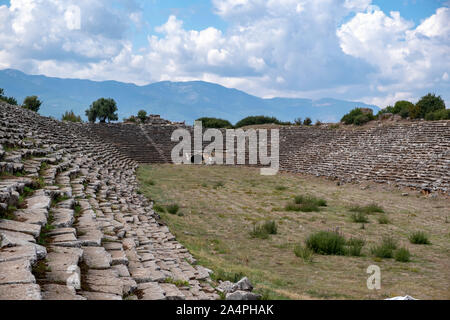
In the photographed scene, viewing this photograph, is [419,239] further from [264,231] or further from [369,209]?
[369,209]

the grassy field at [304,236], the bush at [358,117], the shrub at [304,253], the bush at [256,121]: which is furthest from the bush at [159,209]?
the bush at [256,121]

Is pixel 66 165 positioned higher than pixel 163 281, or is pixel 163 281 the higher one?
pixel 66 165

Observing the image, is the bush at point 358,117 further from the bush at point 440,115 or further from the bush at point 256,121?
the bush at point 256,121

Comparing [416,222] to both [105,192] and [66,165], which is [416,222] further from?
[66,165]

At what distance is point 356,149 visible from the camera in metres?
30.1

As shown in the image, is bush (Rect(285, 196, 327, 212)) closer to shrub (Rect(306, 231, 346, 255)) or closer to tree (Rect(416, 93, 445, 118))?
shrub (Rect(306, 231, 346, 255))

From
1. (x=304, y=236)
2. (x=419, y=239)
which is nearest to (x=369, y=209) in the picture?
(x=419, y=239)

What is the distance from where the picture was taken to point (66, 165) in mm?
12273

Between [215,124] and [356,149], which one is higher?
[215,124]

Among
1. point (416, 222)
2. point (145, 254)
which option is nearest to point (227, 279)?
point (145, 254)

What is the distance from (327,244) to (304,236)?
5.29 ft
